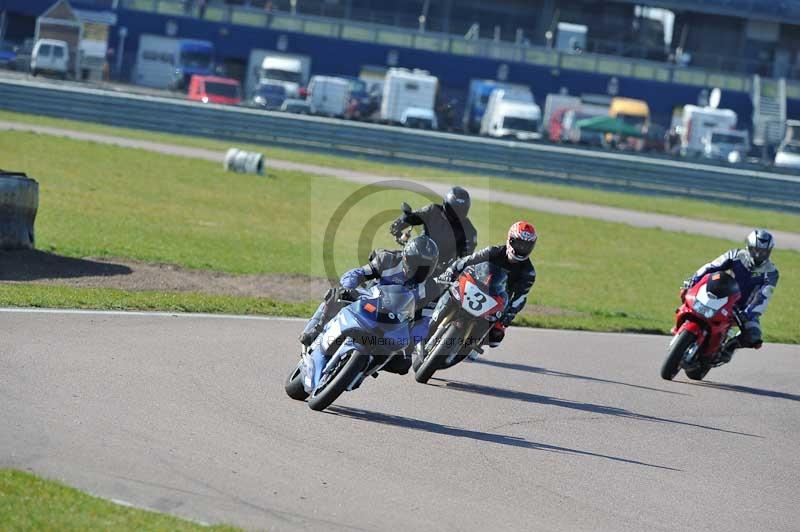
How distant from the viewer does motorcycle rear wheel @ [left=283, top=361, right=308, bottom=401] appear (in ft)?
30.0

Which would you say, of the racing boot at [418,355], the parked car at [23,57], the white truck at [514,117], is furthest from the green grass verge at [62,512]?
the parked car at [23,57]

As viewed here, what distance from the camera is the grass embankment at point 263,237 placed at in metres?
15.8

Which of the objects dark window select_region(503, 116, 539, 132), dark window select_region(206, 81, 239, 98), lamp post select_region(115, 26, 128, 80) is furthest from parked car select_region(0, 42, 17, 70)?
dark window select_region(503, 116, 539, 132)

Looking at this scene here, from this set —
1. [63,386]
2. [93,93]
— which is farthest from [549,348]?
[93,93]

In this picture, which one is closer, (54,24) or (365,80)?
(54,24)

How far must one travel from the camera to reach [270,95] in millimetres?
53625

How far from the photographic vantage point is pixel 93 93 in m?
35.6

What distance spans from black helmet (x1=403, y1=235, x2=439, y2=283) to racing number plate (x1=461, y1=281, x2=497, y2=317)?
1720 millimetres

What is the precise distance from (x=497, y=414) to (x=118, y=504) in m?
4.18

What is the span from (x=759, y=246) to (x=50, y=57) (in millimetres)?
45548

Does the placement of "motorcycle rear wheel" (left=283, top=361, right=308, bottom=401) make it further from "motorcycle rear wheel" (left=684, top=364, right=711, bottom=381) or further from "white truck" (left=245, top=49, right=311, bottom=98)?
"white truck" (left=245, top=49, right=311, bottom=98)

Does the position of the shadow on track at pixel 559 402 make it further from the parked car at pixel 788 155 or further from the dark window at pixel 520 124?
the parked car at pixel 788 155

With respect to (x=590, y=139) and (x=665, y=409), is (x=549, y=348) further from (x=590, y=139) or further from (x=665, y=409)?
(x=590, y=139)

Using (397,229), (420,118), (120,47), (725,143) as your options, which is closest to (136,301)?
(397,229)
